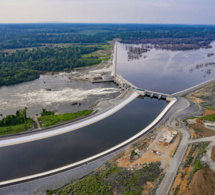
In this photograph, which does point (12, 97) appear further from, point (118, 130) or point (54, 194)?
point (54, 194)

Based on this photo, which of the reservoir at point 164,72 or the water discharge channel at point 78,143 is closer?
the water discharge channel at point 78,143

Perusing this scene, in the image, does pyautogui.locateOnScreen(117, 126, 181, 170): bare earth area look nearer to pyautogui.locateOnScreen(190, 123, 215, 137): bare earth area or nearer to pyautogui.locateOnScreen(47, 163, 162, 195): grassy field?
pyautogui.locateOnScreen(47, 163, 162, 195): grassy field

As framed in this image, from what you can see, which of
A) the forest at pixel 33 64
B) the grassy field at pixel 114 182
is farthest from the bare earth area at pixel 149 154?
the forest at pixel 33 64

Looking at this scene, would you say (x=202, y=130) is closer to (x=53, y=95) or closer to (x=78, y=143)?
(x=78, y=143)

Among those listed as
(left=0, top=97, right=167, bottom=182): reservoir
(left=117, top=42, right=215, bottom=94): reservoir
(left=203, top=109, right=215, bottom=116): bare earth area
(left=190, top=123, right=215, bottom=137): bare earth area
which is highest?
(left=117, top=42, right=215, bottom=94): reservoir

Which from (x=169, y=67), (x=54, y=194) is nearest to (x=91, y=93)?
(x=54, y=194)

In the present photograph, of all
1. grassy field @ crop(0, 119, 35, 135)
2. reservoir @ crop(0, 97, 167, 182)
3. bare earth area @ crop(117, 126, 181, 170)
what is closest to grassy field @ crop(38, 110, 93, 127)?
grassy field @ crop(0, 119, 35, 135)

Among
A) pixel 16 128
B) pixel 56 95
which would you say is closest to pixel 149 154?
pixel 16 128

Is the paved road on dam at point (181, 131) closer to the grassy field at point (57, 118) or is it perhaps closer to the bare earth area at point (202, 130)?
the bare earth area at point (202, 130)
